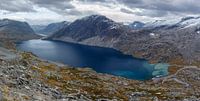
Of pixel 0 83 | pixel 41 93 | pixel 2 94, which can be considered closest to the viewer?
pixel 2 94

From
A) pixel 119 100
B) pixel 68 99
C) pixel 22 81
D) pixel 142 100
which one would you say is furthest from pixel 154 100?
pixel 22 81

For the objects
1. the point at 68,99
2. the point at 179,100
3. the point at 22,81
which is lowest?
the point at 179,100

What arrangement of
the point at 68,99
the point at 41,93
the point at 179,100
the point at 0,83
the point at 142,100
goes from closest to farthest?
the point at 0,83 < the point at 41,93 < the point at 68,99 < the point at 142,100 < the point at 179,100

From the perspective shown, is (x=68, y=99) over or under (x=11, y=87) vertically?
under

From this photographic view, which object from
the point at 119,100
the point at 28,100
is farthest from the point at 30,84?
the point at 119,100

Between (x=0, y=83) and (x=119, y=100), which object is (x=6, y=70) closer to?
(x=0, y=83)

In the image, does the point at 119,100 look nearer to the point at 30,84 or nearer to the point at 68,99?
the point at 68,99

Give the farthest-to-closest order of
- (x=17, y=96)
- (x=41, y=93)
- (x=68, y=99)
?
(x=68, y=99) < (x=41, y=93) < (x=17, y=96)

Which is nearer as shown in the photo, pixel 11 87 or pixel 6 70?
pixel 11 87

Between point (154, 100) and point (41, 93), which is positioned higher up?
point (41, 93)
